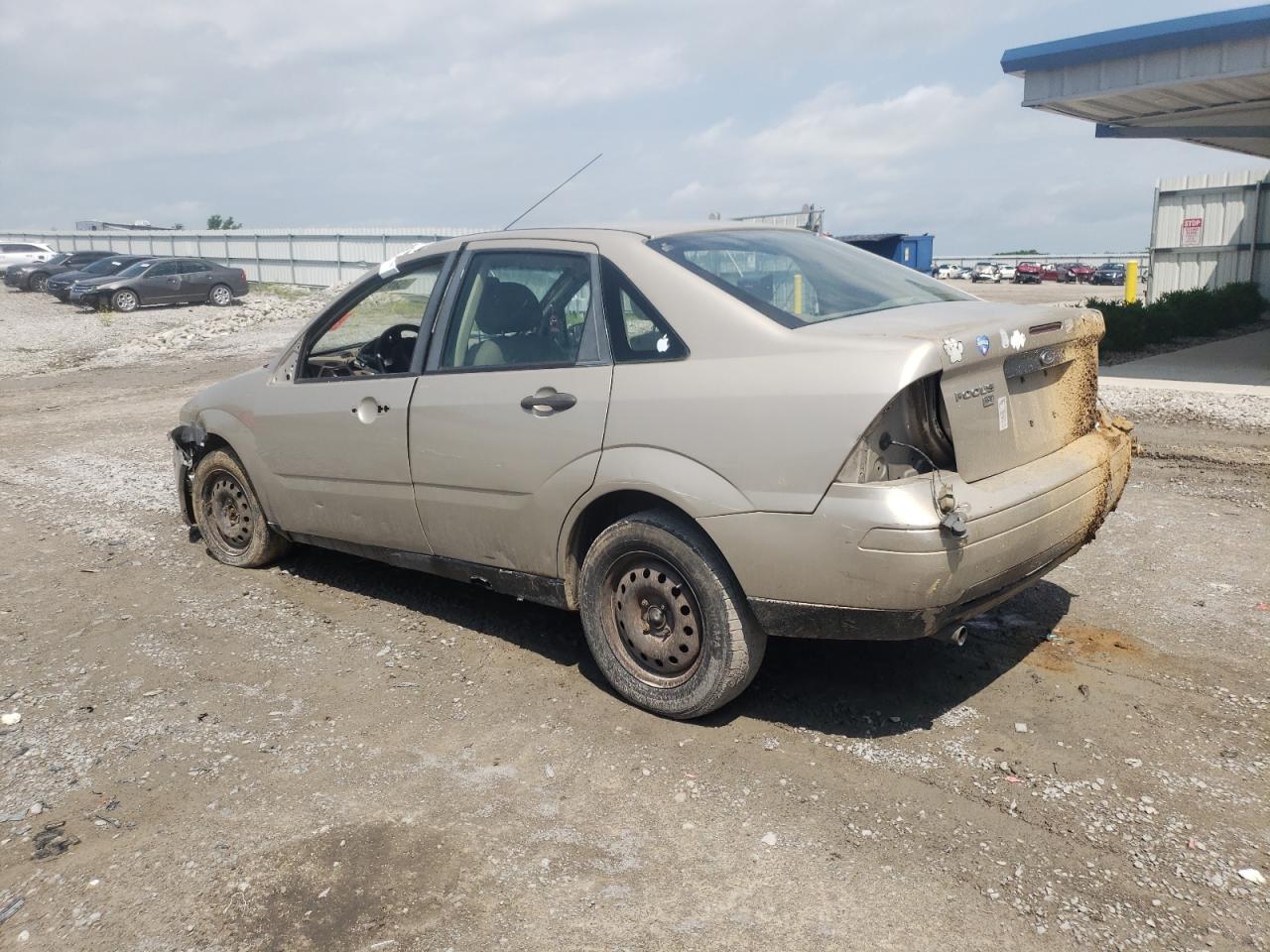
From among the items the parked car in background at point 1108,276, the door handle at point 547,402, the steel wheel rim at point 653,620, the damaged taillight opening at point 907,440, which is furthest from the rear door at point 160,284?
the parked car in background at point 1108,276

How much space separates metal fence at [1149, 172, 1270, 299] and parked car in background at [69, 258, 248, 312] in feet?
79.5

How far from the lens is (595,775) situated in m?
3.72

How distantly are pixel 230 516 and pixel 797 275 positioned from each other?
12.0 feet

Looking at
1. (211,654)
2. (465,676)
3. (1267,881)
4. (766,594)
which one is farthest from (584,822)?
(211,654)

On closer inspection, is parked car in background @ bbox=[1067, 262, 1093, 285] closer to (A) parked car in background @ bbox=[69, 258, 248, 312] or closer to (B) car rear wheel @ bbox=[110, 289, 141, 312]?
(A) parked car in background @ bbox=[69, 258, 248, 312]

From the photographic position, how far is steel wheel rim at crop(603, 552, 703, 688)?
3.96 m

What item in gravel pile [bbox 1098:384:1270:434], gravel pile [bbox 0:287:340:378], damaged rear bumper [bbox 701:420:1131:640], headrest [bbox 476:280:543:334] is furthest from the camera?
gravel pile [bbox 0:287:340:378]

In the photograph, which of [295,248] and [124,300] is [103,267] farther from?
[295,248]

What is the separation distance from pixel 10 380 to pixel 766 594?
18017 millimetres

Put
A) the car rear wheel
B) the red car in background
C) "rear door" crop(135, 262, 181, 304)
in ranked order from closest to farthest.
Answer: the car rear wheel → "rear door" crop(135, 262, 181, 304) → the red car in background

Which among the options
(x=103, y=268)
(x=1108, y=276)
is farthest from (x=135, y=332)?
(x=1108, y=276)

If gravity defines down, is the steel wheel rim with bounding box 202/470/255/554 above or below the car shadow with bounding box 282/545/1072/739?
above

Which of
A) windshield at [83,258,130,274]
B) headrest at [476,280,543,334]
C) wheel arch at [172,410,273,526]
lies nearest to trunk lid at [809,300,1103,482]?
headrest at [476,280,543,334]

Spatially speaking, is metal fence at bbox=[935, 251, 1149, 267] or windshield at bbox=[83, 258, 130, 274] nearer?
windshield at bbox=[83, 258, 130, 274]
